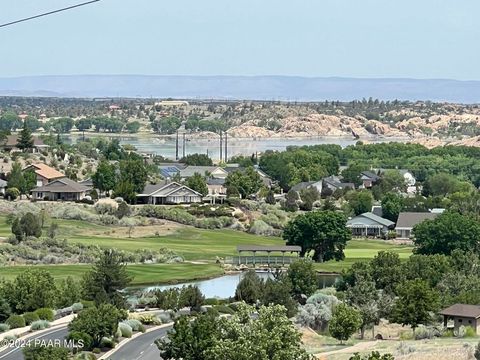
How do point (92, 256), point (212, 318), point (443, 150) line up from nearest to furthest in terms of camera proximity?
point (212, 318), point (92, 256), point (443, 150)

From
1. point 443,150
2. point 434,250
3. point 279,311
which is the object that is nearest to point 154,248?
point 434,250

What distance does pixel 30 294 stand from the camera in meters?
48.4

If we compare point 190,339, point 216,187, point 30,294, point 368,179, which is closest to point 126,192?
point 216,187

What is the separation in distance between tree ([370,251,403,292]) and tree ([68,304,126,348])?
60.0 ft

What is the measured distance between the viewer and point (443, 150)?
154125 mm

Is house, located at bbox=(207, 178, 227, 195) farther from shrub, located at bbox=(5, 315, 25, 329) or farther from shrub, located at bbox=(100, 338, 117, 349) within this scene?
shrub, located at bbox=(100, 338, 117, 349)

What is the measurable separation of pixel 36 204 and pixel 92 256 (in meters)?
22.6

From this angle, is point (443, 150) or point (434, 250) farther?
point (443, 150)

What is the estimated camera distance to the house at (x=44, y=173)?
100 meters

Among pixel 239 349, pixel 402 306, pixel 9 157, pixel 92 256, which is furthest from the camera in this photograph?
pixel 9 157

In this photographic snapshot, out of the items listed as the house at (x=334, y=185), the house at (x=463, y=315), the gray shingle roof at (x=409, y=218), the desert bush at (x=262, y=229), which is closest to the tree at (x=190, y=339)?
the house at (x=463, y=315)

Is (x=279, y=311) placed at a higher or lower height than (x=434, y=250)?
higher

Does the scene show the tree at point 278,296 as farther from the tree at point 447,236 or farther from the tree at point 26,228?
the tree at point 26,228

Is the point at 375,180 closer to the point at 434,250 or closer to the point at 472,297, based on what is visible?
the point at 434,250
